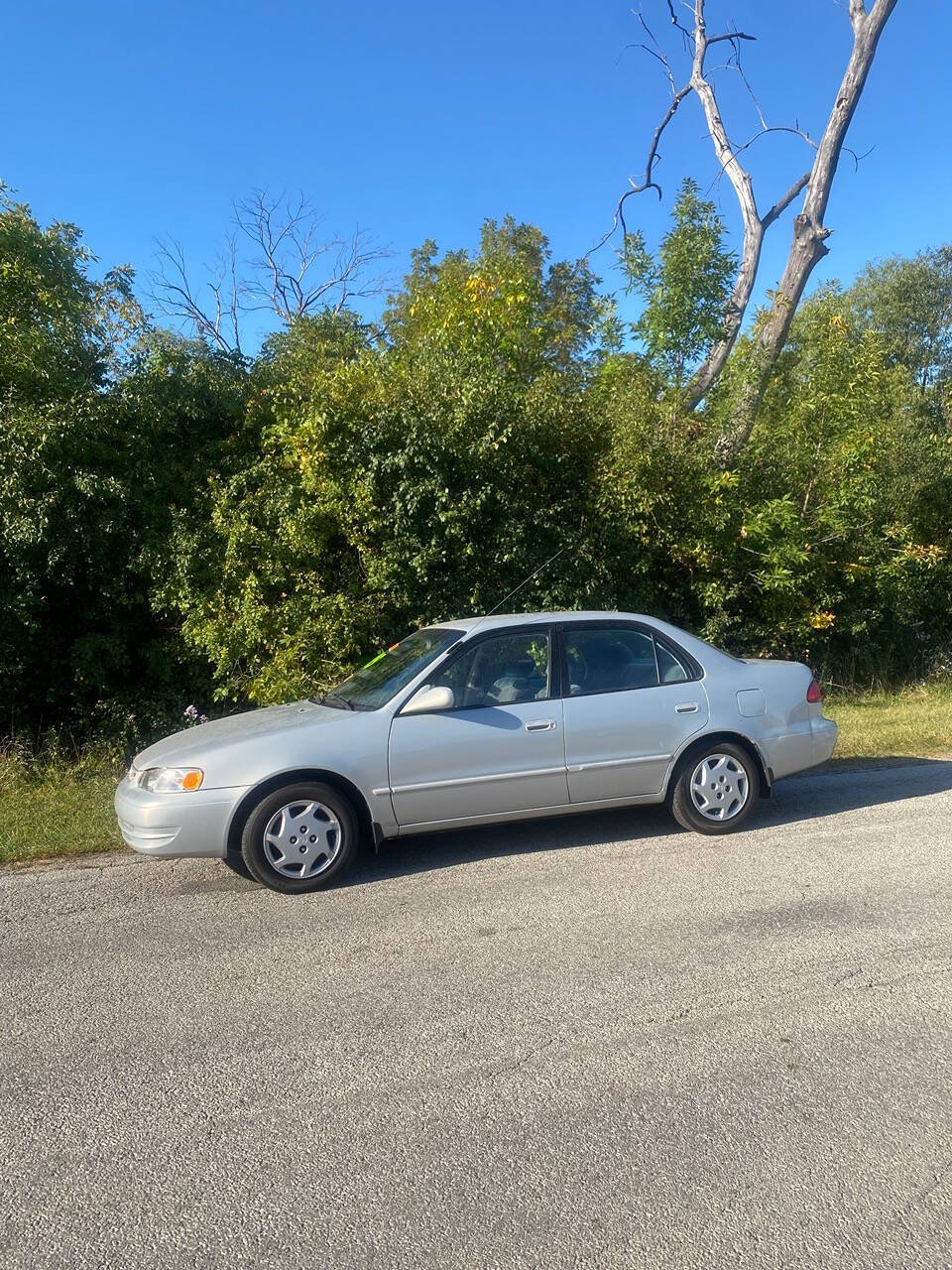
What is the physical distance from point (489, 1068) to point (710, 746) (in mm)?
3405

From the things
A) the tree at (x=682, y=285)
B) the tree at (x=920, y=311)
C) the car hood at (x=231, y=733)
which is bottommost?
the car hood at (x=231, y=733)

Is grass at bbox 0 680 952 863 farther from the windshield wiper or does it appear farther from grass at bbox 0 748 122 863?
the windshield wiper

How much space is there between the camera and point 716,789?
646 centimetres

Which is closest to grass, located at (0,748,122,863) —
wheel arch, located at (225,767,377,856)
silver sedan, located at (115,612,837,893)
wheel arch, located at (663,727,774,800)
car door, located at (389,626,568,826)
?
silver sedan, located at (115,612,837,893)

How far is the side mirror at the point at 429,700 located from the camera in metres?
5.82

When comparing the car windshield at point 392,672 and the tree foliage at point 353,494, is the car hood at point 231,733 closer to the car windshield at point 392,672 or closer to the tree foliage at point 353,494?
the car windshield at point 392,672

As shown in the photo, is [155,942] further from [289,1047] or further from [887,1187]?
[887,1187]

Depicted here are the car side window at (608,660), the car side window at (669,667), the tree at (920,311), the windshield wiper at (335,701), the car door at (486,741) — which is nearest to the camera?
the car door at (486,741)

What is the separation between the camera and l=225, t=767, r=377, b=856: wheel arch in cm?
549

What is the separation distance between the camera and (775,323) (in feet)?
49.5

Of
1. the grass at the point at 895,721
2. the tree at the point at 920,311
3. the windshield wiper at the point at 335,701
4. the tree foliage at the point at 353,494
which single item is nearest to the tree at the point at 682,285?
the tree foliage at the point at 353,494

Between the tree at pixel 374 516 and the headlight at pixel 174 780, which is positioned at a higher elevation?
the tree at pixel 374 516

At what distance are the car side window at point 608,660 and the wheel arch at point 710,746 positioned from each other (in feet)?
1.58

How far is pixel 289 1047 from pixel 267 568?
6.57m
